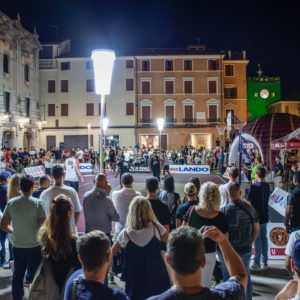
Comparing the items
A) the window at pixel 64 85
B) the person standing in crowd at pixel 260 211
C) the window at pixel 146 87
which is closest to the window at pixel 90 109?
the window at pixel 64 85

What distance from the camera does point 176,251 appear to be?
84.6 inches

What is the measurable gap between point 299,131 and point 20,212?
1489 centimetres

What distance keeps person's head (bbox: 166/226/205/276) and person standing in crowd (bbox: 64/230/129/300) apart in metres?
0.51

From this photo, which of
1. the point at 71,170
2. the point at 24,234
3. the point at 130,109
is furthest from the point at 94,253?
the point at 130,109

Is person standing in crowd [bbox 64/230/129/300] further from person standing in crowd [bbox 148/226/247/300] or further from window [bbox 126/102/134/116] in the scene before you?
window [bbox 126/102/134/116]

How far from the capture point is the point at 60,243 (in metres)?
3.46

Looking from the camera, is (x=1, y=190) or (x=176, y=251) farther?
(x=1, y=190)

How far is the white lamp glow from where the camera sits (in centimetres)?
693

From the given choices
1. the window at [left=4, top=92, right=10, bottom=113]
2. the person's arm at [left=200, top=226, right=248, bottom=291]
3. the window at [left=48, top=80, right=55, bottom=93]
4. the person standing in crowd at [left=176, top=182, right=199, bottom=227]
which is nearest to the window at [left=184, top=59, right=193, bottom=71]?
the window at [left=48, top=80, right=55, bottom=93]

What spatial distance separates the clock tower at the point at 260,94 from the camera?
5725cm

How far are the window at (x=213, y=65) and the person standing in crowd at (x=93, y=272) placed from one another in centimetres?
4750

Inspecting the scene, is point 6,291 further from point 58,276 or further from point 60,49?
point 60,49

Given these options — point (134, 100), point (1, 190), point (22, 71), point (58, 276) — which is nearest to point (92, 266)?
point (58, 276)

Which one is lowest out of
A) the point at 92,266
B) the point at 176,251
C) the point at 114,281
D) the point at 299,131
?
the point at 114,281
